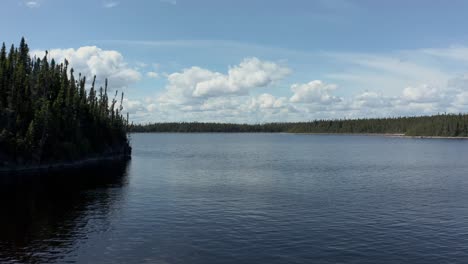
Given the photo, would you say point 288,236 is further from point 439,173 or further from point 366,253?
point 439,173

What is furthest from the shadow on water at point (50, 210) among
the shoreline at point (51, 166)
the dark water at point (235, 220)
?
the shoreline at point (51, 166)

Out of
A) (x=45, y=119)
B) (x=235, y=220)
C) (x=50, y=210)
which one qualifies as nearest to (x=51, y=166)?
(x=45, y=119)

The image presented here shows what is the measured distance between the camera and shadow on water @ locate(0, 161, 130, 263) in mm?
40812

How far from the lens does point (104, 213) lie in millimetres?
57781

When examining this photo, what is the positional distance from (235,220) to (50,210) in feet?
89.9

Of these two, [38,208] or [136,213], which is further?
→ [38,208]

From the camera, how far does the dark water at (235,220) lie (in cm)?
3891

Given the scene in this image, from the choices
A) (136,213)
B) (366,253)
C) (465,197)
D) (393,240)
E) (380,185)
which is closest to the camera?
(366,253)

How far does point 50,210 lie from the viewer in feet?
197

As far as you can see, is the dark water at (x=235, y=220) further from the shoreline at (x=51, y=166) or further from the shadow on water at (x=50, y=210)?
the shoreline at (x=51, y=166)

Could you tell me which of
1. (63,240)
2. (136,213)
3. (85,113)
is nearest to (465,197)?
(136,213)

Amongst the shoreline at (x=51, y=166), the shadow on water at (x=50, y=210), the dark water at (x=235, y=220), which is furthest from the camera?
the shoreline at (x=51, y=166)

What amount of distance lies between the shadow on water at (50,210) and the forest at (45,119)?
16409 millimetres

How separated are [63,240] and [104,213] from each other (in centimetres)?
1428
